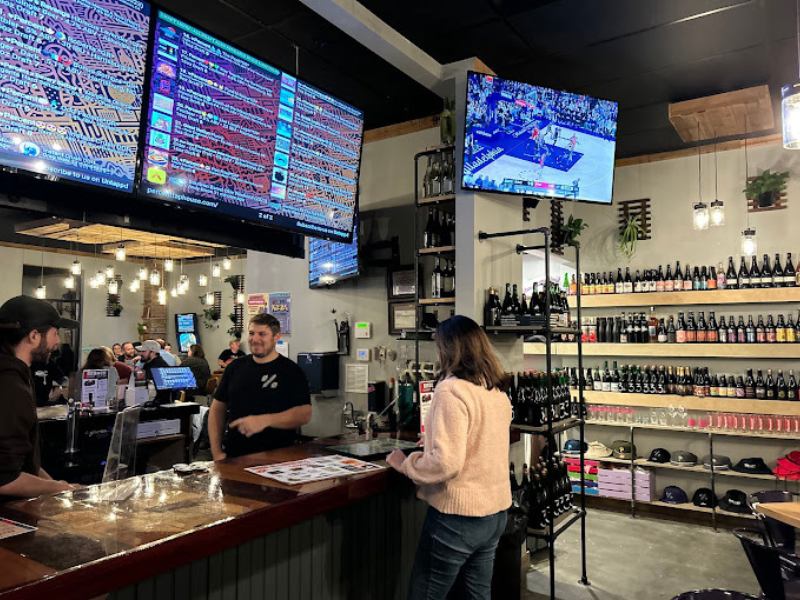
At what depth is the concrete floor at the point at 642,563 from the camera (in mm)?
4099

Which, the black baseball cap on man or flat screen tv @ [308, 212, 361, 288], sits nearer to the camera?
the black baseball cap on man

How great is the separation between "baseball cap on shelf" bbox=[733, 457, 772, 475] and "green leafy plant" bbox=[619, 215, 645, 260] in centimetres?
244

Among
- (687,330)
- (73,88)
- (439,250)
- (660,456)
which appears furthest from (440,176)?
(660,456)

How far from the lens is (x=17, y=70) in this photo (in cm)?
213

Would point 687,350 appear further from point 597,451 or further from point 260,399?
point 260,399

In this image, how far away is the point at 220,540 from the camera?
189cm

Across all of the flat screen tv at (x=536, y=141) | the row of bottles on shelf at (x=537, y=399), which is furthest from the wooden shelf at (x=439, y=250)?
the row of bottles on shelf at (x=537, y=399)

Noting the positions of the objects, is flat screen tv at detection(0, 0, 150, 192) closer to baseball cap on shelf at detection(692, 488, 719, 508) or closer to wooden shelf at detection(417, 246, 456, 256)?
wooden shelf at detection(417, 246, 456, 256)

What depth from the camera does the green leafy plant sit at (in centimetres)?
651

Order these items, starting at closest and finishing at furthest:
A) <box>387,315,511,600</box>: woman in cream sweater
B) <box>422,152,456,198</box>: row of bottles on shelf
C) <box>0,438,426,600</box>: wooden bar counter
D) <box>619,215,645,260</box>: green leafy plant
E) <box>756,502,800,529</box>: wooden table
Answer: <box>0,438,426,600</box>: wooden bar counter
<box>387,315,511,600</box>: woman in cream sweater
<box>756,502,800,529</box>: wooden table
<box>422,152,456,198</box>: row of bottles on shelf
<box>619,215,645,260</box>: green leafy plant

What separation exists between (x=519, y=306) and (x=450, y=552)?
2.25 m

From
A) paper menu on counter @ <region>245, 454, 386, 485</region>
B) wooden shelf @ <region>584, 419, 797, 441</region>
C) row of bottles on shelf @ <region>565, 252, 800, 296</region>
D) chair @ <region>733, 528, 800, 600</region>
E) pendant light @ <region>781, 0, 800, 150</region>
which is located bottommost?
chair @ <region>733, 528, 800, 600</region>

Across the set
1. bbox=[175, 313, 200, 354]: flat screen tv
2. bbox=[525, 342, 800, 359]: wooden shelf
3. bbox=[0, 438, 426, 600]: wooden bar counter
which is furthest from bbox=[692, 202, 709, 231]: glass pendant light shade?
bbox=[175, 313, 200, 354]: flat screen tv

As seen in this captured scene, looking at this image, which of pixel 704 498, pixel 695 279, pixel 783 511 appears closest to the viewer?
pixel 783 511
